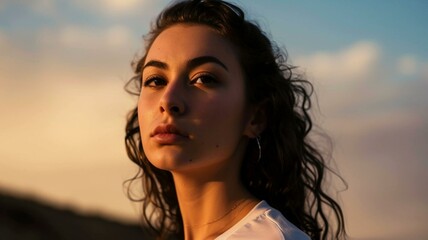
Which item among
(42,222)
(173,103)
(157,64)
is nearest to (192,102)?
(173,103)

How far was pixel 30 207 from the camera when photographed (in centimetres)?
1052

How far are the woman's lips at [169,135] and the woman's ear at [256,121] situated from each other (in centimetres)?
39

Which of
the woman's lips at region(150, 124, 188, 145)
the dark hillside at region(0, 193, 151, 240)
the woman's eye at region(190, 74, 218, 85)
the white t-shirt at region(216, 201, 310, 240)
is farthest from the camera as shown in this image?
the dark hillside at region(0, 193, 151, 240)

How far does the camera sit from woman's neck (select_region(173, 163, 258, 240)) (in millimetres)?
3711

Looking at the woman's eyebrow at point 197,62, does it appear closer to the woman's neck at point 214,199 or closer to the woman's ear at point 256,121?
the woman's ear at point 256,121

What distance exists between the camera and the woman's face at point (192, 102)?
3.55 m

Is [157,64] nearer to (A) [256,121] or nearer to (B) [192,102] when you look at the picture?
(B) [192,102]

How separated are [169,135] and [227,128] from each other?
0.85ft

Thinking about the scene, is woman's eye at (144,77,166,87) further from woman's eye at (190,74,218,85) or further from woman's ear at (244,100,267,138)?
woman's ear at (244,100,267,138)

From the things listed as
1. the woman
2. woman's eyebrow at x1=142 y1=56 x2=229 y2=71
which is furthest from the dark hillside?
woman's eyebrow at x1=142 y1=56 x2=229 y2=71

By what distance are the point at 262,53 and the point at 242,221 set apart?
2.86 ft

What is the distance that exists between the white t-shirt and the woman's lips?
41 centimetres

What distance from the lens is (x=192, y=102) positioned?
3.58 meters

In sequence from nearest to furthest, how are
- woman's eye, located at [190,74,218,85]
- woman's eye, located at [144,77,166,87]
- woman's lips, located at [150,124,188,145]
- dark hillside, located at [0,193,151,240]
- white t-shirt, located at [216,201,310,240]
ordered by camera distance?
white t-shirt, located at [216,201,310,240] < woman's lips, located at [150,124,188,145] < woman's eye, located at [190,74,218,85] < woman's eye, located at [144,77,166,87] < dark hillside, located at [0,193,151,240]
